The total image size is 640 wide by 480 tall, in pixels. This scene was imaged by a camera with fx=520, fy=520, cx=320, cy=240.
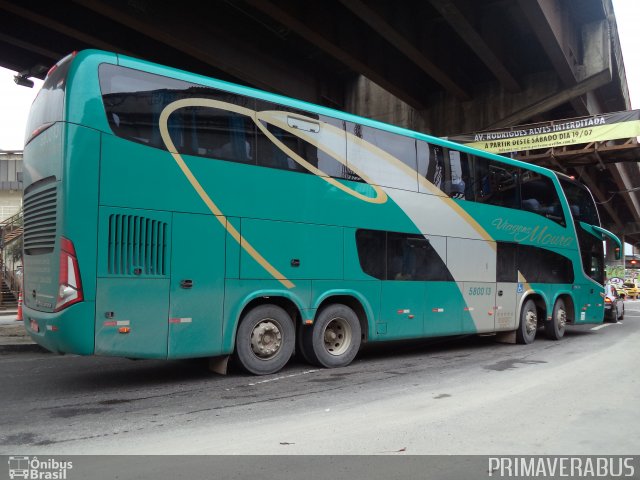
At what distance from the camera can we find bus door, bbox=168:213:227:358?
6902 millimetres

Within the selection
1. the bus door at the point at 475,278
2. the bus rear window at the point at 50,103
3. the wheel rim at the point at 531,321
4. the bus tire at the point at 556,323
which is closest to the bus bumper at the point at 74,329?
the bus rear window at the point at 50,103

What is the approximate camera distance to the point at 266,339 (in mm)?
7918

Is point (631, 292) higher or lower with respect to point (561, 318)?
lower

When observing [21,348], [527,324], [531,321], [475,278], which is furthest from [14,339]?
[531,321]

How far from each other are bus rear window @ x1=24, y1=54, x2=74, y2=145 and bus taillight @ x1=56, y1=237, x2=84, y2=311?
1623 millimetres

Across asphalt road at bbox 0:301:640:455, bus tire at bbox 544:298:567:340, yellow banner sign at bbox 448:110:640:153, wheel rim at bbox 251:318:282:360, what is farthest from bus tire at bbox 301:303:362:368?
yellow banner sign at bbox 448:110:640:153

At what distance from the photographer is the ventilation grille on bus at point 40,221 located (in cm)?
641

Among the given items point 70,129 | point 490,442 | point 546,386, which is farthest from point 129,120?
point 546,386

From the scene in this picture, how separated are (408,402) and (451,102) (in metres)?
17.6

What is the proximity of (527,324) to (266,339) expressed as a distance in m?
7.77

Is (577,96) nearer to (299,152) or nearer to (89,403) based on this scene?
(299,152)

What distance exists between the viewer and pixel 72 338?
606 centimetres

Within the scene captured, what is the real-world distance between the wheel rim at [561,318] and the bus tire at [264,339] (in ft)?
29.1

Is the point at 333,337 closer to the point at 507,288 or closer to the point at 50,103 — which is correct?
the point at 507,288
